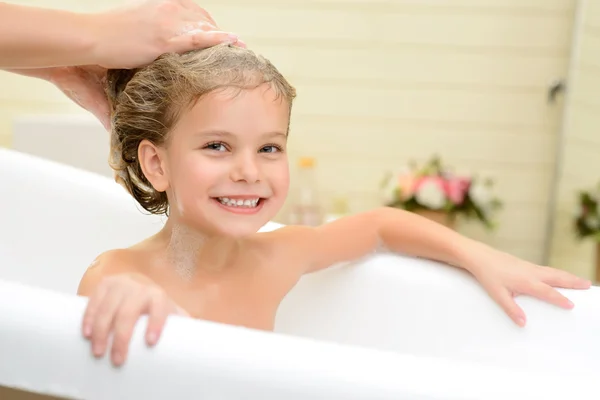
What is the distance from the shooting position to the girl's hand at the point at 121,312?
36.6 inches

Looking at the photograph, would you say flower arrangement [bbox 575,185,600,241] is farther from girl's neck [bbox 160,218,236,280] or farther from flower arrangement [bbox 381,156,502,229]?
girl's neck [bbox 160,218,236,280]

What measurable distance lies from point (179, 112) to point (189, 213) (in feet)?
0.53

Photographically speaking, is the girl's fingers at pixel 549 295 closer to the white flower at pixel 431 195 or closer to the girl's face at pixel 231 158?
the girl's face at pixel 231 158

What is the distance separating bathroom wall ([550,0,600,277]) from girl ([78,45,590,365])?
1.73m

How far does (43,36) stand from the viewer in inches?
51.2

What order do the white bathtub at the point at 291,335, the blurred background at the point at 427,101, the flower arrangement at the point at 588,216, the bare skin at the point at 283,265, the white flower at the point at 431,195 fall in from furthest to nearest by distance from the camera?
the blurred background at the point at 427,101 → the white flower at the point at 431,195 → the flower arrangement at the point at 588,216 → the bare skin at the point at 283,265 → the white bathtub at the point at 291,335

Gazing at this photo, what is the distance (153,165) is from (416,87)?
2234 millimetres

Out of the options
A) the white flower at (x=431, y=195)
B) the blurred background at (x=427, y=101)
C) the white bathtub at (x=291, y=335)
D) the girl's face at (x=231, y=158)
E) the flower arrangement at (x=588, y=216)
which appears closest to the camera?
the white bathtub at (x=291, y=335)

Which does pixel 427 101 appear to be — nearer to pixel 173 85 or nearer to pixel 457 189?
pixel 457 189

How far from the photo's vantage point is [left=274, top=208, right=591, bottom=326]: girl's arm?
1446mm

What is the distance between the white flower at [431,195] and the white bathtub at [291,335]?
1.56 m

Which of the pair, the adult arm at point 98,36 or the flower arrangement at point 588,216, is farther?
the flower arrangement at point 588,216

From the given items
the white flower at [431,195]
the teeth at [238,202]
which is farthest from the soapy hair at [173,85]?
the white flower at [431,195]

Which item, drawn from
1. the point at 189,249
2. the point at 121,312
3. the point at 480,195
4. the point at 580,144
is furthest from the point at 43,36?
the point at 580,144
